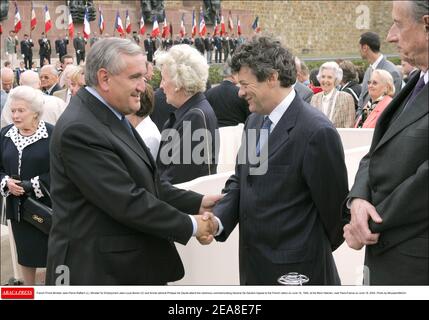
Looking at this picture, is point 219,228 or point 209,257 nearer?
point 219,228

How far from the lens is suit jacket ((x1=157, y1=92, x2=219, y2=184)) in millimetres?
3885

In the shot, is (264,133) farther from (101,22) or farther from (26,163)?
(101,22)

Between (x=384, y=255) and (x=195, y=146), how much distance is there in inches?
74.3

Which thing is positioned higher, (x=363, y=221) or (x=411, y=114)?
(x=411, y=114)

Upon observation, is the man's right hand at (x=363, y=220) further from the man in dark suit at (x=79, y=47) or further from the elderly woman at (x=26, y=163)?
the man in dark suit at (x=79, y=47)

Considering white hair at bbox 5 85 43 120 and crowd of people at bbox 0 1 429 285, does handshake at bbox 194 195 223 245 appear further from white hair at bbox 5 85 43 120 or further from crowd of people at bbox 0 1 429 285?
white hair at bbox 5 85 43 120

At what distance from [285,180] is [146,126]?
1.57 m

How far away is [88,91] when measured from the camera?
2652mm

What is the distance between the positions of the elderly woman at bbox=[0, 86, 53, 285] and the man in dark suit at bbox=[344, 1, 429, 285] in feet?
8.61

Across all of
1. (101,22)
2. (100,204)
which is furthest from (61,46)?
(100,204)

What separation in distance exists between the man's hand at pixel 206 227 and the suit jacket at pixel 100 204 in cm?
19

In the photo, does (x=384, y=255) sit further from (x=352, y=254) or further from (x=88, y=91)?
(x=352, y=254)

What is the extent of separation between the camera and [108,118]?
2.62m

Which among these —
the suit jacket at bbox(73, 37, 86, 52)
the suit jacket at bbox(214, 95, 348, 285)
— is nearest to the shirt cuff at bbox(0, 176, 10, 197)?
the suit jacket at bbox(214, 95, 348, 285)
